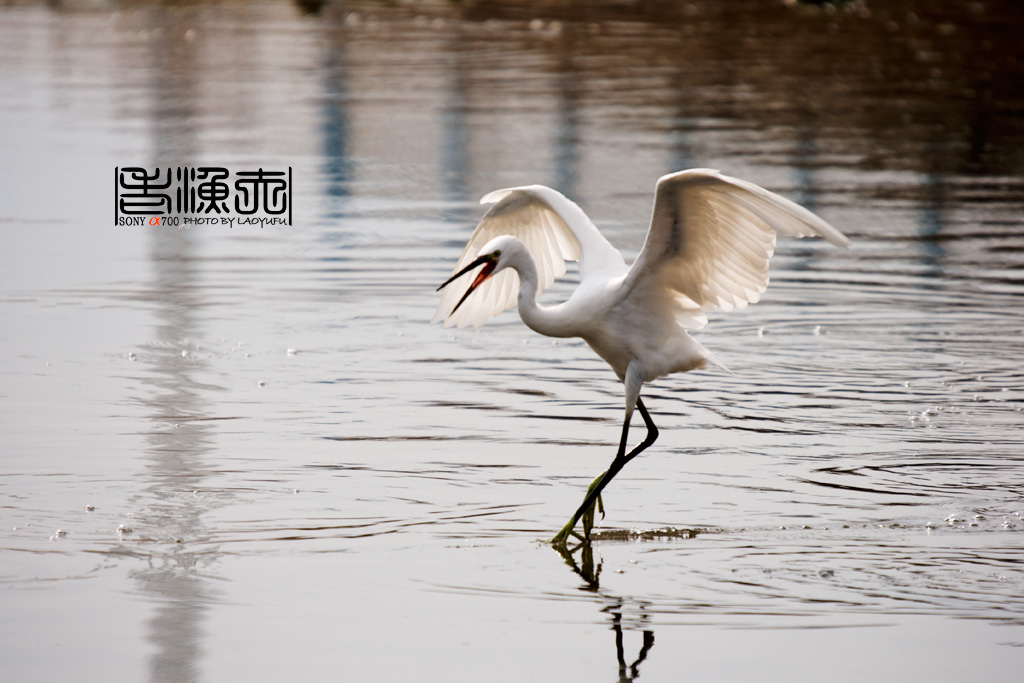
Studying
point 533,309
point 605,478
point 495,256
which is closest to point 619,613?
point 605,478

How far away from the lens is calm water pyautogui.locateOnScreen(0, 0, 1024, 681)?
5.41 metres

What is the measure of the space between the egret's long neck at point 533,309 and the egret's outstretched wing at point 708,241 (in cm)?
33

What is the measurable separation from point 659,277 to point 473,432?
4.68 feet

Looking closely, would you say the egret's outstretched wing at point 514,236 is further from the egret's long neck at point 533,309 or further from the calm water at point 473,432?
the egret's long neck at point 533,309

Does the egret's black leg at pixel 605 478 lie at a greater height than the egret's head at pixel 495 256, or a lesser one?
lesser

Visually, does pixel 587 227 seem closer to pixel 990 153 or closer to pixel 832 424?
pixel 832 424

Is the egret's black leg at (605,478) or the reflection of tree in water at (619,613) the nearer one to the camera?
the reflection of tree in water at (619,613)

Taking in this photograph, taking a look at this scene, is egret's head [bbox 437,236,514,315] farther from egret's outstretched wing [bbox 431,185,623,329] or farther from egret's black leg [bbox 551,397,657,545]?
egret's black leg [bbox 551,397,657,545]

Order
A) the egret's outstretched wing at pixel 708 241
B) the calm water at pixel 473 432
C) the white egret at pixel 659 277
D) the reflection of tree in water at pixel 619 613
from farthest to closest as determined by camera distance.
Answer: the white egret at pixel 659 277
the egret's outstretched wing at pixel 708 241
the calm water at pixel 473 432
the reflection of tree in water at pixel 619 613

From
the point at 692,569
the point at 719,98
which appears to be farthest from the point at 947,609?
the point at 719,98

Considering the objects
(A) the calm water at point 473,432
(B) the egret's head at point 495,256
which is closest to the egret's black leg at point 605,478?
(A) the calm water at point 473,432

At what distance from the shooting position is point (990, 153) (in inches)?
691

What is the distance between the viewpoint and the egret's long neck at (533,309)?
7.01m

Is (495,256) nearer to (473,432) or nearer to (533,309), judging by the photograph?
(533,309)
